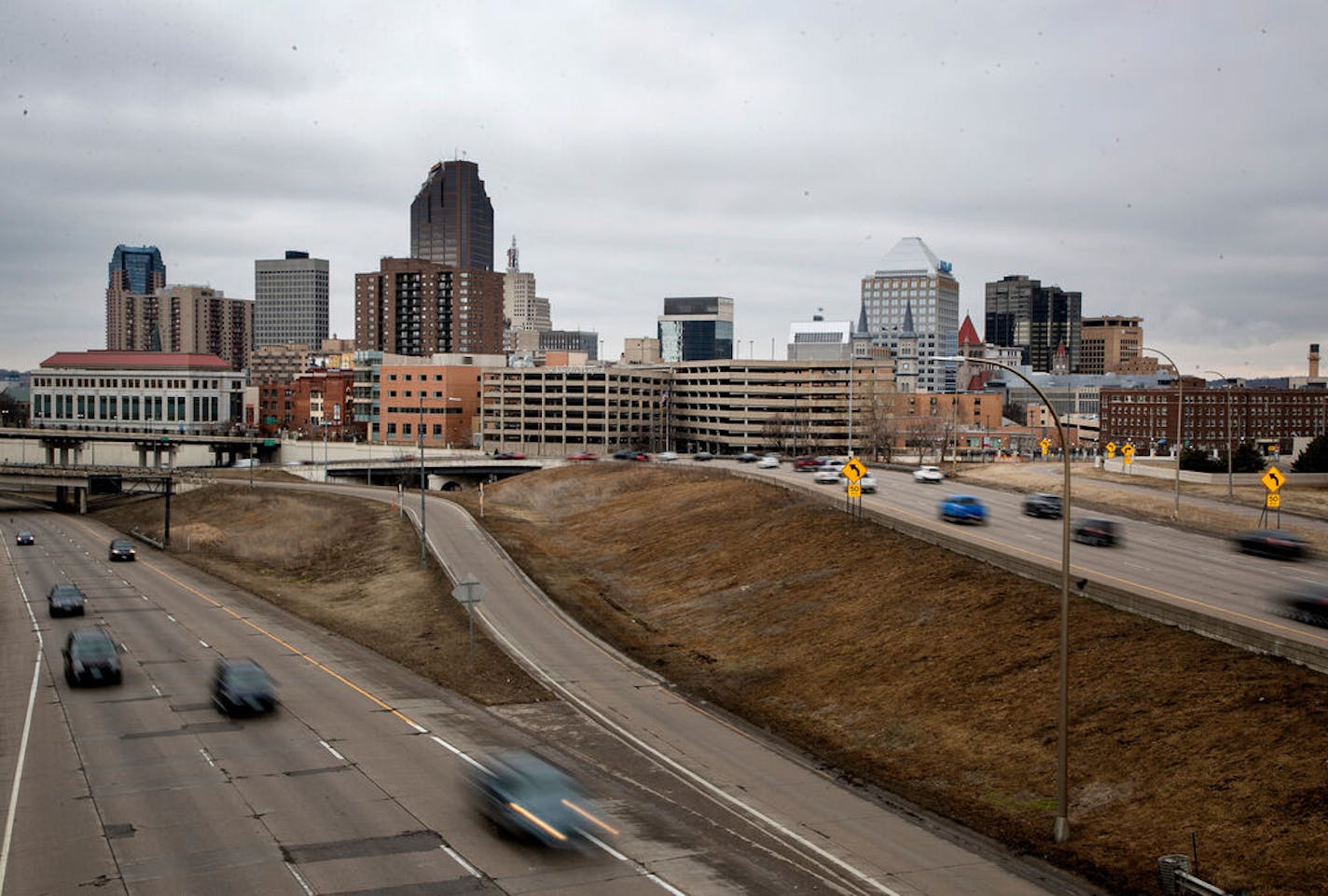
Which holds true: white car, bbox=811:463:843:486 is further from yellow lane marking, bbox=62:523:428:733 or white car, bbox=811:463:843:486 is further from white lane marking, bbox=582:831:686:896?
white lane marking, bbox=582:831:686:896

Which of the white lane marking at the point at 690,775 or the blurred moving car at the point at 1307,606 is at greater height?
the blurred moving car at the point at 1307,606

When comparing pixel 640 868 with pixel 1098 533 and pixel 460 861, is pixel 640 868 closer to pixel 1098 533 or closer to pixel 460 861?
pixel 460 861

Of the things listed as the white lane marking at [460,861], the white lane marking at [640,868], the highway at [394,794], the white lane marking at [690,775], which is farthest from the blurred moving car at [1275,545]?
the white lane marking at [460,861]

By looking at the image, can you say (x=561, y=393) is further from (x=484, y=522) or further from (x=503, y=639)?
(x=503, y=639)

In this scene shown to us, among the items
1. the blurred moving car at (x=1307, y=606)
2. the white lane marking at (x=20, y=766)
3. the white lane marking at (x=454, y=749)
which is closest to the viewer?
the white lane marking at (x=20, y=766)

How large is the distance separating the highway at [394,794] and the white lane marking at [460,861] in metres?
0.06

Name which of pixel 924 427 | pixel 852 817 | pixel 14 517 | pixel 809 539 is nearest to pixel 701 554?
pixel 809 539

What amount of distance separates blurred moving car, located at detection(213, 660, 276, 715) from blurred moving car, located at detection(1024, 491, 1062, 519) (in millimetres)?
45270

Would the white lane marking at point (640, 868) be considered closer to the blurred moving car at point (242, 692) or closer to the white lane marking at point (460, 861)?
the white lane marking at point (460, 861)

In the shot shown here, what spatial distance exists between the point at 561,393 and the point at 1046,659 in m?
167

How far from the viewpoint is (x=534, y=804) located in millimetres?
23000

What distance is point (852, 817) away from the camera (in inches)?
1016

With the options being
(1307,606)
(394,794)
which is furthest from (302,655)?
(1307,606)

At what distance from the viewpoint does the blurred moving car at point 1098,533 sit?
2039 inches
